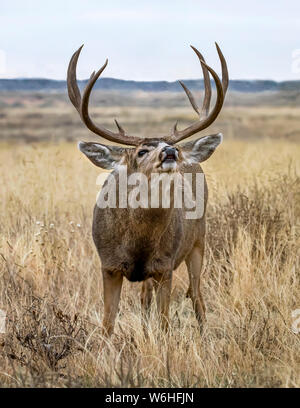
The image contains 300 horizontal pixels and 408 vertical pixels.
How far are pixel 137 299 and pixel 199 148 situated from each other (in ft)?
5.58

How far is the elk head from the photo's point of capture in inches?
235

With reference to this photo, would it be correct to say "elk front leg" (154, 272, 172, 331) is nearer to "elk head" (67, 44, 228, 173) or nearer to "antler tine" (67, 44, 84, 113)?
"elk head" (67, 44, 228, 173)

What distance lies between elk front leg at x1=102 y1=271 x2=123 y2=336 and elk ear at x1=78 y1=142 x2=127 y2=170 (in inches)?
32.2

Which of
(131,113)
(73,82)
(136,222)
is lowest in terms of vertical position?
(136,222)

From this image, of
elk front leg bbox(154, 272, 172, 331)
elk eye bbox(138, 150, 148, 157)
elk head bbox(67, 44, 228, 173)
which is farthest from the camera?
elk front leg bbox(154, 272, 172, 331)

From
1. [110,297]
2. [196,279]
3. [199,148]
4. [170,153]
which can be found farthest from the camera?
[196,279]

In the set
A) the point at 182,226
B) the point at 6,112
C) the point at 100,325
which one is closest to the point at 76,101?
the point at 182,226

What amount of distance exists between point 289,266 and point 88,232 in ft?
7.41

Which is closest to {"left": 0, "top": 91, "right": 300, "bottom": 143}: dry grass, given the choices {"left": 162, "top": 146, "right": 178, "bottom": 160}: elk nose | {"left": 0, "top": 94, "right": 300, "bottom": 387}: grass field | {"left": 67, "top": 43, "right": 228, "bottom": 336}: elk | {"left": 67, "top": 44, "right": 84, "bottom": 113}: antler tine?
{"left": 0, "top": 94, "right": 300, "bottom": 387}: grass field

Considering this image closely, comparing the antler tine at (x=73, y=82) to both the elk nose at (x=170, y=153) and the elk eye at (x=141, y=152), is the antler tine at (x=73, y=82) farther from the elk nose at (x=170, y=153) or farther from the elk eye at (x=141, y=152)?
the elk nose at (x=170, y=153)

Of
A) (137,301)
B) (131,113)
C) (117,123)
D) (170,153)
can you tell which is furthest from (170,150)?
(131,113)

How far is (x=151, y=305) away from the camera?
6621 mm

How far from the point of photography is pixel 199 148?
6.55 m

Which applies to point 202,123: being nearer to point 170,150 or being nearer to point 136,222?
point 170,150
